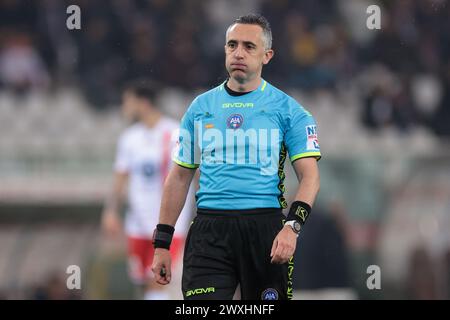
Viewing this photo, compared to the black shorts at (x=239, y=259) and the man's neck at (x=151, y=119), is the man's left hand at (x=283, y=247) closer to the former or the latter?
the black shorts at (x=239, y=259)

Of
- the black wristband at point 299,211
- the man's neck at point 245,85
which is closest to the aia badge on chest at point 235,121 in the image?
the man's neck at point 245,85

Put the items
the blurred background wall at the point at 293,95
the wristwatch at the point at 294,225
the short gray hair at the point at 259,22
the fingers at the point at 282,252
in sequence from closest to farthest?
the fingers at the point at 282,252, the wristwatch at the point at 294,225, the short gray hair at the point at 259,22, the blurred background wall at the point at 293,95

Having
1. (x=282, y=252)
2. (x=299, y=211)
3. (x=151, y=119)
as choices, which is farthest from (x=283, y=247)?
(x=151, y=119)

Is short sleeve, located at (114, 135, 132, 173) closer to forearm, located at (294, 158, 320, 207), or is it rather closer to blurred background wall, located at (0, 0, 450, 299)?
blurred background wall, located at (0, 0, 450, 299)

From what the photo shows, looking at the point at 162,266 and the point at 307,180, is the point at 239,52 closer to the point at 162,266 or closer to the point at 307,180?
the point at 307,180

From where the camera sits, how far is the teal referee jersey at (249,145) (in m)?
6.07

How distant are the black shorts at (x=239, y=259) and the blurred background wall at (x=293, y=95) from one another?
5046 mm

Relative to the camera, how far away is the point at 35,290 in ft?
44.2

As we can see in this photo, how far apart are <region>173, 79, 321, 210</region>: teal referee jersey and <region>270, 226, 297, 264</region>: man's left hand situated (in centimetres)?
34

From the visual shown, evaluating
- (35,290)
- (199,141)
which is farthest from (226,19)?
(199,141)

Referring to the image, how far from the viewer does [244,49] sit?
237 inches

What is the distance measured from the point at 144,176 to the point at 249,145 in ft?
16.4

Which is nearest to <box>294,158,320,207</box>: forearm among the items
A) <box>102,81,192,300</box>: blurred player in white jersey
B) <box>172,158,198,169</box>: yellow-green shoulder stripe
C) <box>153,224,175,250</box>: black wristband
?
<box>172,158,198,169</box>: yellow-green shoulder stripe
